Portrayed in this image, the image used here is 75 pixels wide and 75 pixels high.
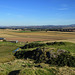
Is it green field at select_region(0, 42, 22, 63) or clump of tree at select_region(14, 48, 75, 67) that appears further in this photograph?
green field at select_region(0, 42, 22, 63)

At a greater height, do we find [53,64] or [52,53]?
[52,53]

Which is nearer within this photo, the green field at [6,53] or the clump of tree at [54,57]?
the clump of tree at [54,57]

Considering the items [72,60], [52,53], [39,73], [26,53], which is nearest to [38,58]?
[52,53]

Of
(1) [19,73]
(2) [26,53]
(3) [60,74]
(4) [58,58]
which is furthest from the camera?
(2) [26,53]

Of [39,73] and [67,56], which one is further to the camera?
[67,56]

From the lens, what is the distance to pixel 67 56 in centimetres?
1758

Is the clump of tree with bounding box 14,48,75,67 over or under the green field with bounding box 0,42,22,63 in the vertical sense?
over

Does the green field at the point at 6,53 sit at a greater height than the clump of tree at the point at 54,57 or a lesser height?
lesser

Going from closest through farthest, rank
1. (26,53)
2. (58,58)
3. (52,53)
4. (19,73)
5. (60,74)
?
(19,73)
(60,74)
(58,58)
(52,53)
(26,53)

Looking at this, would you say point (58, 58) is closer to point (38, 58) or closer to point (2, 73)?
point (38, 58)

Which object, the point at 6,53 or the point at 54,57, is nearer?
the point at 54,57

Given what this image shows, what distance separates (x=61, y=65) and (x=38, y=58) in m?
4.70

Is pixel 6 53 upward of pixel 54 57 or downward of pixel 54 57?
downward

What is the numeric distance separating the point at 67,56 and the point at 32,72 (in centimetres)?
785
